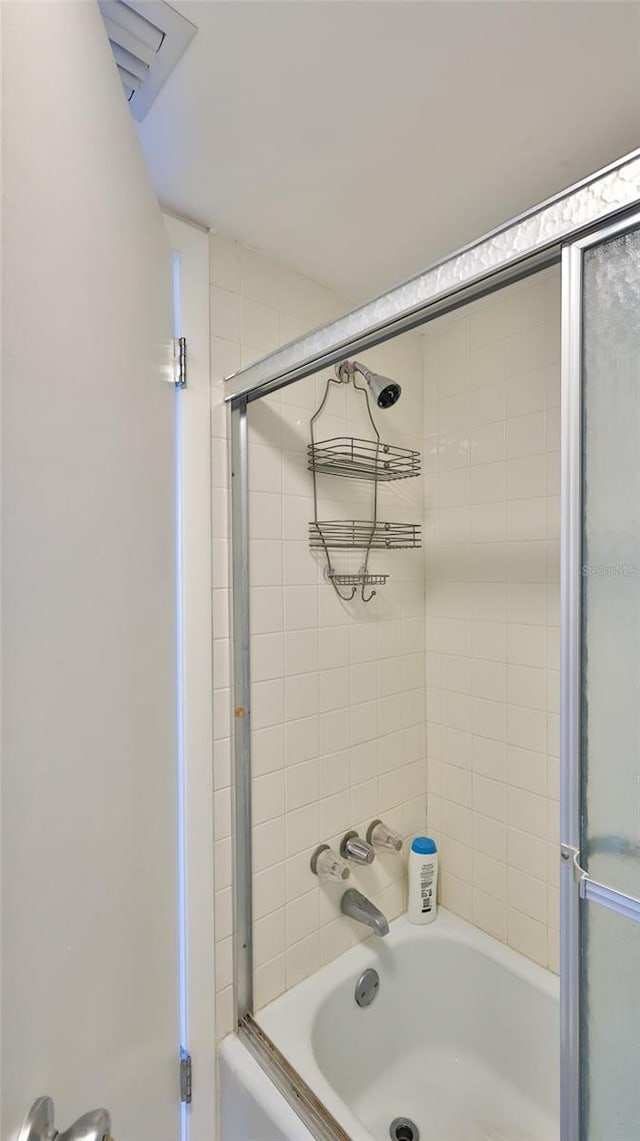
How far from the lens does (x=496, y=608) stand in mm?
1503

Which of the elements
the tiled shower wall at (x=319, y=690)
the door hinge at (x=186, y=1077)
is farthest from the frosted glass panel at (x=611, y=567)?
the door hinge at (x=186, y=1077)

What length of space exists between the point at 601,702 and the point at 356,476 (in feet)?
3.26

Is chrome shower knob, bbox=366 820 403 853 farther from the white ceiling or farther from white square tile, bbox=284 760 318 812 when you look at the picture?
the white ceiling

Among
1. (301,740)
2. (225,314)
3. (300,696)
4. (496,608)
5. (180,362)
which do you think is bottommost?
(301,740)

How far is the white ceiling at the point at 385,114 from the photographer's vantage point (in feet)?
2.42

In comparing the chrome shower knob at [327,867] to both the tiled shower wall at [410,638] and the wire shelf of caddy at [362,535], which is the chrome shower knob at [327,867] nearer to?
the tiled shower wall at [410,638]

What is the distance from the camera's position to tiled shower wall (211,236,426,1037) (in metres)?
1.19

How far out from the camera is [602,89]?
84 cm

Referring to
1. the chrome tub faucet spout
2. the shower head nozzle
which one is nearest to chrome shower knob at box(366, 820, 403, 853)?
the chrome tub faucet spout

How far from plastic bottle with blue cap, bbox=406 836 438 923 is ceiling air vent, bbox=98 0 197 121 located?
6.22 feet

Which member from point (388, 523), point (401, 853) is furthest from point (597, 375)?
point (401, 853)

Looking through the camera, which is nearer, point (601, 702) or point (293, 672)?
point (601, 702)

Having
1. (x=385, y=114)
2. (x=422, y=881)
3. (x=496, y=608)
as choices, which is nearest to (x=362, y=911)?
(x=422, y=881)

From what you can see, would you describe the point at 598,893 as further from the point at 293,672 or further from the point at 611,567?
the point at 293,672
